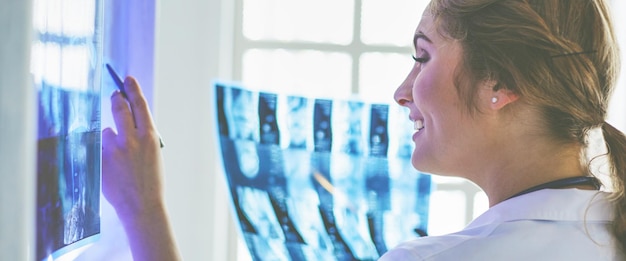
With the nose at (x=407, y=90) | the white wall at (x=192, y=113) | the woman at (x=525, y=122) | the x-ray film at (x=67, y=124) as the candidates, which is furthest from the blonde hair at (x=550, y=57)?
the white wall at (x=192, y=113)

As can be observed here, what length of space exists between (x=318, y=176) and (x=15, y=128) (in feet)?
4.41

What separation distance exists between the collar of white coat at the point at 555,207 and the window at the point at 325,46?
3.49 ft

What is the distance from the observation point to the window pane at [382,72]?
2088 millimetres

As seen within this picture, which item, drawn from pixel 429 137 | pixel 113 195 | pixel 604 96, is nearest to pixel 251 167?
pixel 113 195

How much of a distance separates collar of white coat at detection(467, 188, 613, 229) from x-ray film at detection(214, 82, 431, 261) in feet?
3.33

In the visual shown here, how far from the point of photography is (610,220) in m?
1.02

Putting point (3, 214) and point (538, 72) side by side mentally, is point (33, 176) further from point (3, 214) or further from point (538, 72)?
point (538, 72)

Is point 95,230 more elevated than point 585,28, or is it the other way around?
point 585,28

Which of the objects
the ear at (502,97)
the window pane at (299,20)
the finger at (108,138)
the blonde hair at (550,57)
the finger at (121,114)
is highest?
the window pane at (299,20)

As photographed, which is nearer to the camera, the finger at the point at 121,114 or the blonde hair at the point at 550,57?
the blonde hair at the point at 550,57

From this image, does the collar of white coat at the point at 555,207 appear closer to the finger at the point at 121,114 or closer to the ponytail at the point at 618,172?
the ponytail at the point at 618,172

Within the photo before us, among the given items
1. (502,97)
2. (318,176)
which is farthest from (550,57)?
(318,176)

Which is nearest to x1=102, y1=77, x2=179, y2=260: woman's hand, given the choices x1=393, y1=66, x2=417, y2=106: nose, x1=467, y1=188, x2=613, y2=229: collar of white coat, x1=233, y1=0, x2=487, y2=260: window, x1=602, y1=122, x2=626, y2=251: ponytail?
x1=393, y1=66, x2=417, y2=106: nose

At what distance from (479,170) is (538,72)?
0.17 meters
